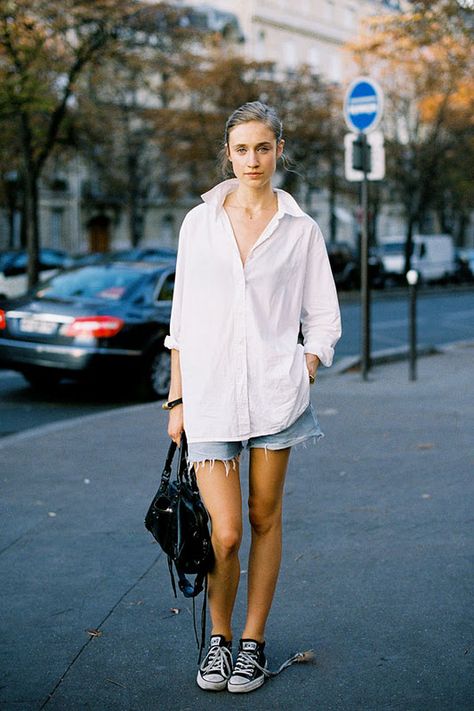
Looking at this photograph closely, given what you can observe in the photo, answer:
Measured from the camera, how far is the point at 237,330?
348 centimetres

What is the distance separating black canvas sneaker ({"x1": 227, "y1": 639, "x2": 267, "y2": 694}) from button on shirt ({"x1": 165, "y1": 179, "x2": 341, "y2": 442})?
75 cm

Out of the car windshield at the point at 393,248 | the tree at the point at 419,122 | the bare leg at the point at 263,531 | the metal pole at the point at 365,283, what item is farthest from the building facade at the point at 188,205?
the bare leg at the point at 263,531

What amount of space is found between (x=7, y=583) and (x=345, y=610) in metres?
1.49

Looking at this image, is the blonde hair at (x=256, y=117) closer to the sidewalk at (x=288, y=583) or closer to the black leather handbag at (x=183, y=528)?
the black leather handbag at (x=183, y=528)

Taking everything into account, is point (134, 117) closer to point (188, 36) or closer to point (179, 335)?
point (188, 36)

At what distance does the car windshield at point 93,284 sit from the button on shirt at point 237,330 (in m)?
7.99

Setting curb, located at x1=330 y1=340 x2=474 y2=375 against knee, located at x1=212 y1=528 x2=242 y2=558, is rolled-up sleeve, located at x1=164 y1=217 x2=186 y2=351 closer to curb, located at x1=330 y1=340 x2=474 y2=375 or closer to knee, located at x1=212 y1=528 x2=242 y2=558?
knee, located at x1=212 y1=528 x2=242 y2=558

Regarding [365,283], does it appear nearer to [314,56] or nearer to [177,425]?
[177,425]

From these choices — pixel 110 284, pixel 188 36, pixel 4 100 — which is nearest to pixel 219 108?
pixel 188 36

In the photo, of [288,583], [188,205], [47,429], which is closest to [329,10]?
[188,205]

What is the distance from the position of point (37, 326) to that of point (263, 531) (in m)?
7.83

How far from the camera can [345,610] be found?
4.41m

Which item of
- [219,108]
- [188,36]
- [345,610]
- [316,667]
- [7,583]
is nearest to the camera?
[316,667]

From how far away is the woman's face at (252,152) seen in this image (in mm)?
3514
